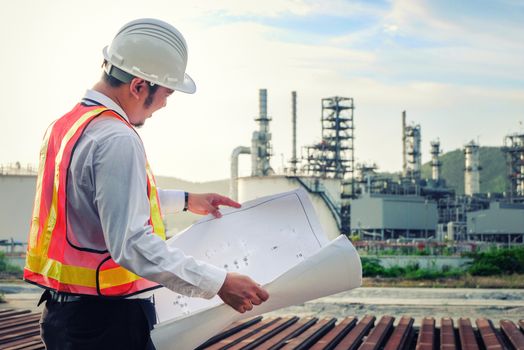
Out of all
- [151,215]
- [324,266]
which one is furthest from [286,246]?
[151,215]

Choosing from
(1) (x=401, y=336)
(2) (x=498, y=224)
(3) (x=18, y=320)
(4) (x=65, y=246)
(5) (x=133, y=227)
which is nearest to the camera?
(5) (x=133, y=227)

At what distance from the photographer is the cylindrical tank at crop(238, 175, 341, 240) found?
34.0m

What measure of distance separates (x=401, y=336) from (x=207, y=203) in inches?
89.6

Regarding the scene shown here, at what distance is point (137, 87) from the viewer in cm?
201

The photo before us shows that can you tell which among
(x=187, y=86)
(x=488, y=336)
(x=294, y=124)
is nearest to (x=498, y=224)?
(x=294, y=124)

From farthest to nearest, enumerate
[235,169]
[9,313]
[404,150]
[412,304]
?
[404,150]
[235,169]
[412,304]
[9,313]

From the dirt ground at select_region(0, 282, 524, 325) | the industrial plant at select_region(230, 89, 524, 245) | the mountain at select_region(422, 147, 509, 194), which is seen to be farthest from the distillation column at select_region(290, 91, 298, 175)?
the mountain at select_region(422, 147, 509, 194)

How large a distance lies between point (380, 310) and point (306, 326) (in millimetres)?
3526

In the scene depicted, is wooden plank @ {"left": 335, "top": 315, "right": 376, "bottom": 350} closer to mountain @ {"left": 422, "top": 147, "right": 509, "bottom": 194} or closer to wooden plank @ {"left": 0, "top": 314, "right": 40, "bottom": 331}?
Result: wooden plank @ {"left": 0, "top": 314, "right": 40, "bottom": 331}

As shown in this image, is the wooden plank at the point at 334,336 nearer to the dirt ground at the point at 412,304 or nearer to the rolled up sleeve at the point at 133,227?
the dirt ground at the point at 412,304

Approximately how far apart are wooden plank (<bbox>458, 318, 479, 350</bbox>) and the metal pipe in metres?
29.1

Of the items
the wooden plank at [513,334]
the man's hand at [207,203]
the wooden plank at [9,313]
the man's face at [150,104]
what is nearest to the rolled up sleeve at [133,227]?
the man's face at [150,104]

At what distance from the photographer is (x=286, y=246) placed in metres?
2.62

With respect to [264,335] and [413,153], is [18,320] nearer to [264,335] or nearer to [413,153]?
[264,335]
